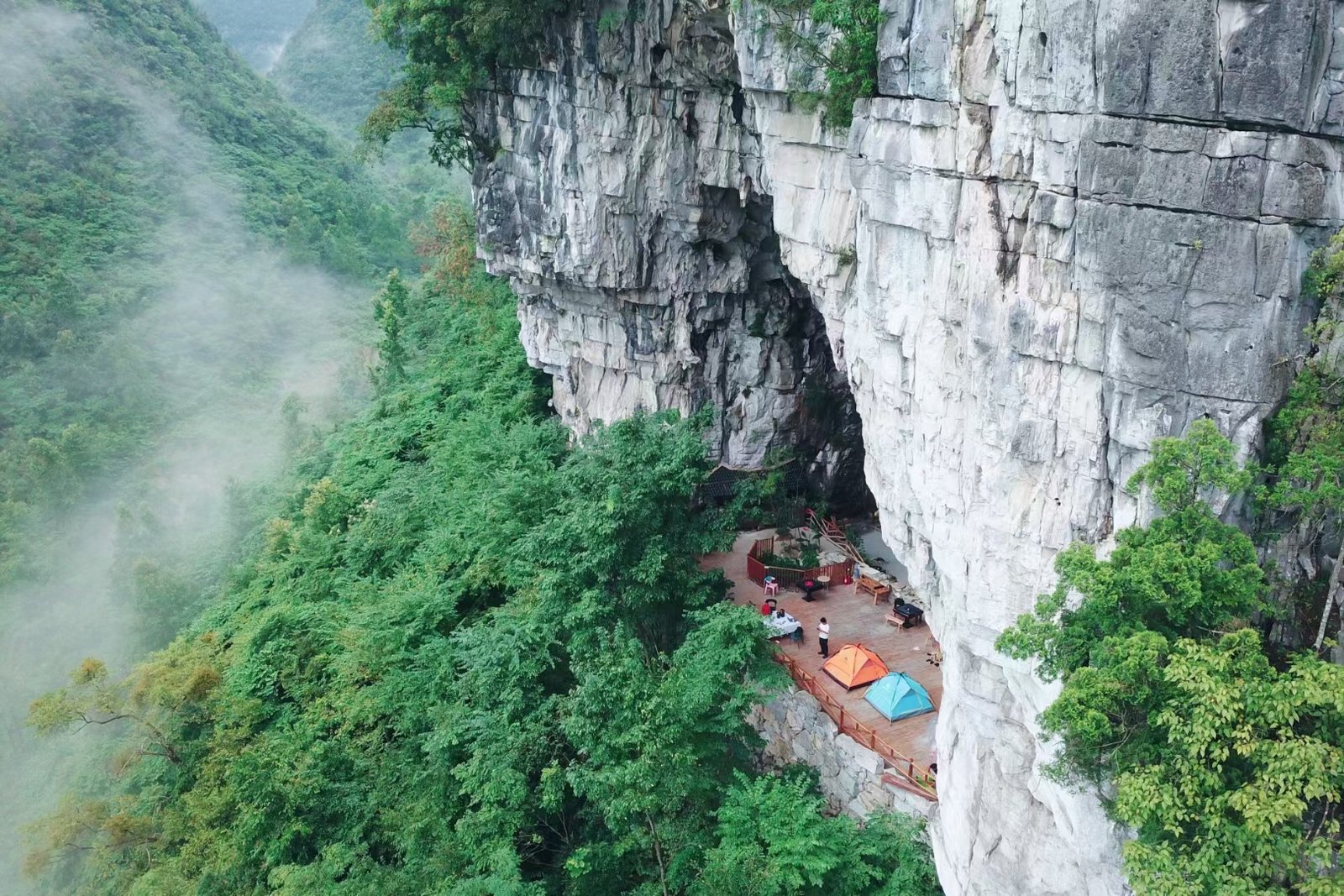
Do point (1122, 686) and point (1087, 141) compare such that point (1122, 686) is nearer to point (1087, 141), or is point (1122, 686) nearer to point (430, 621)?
point (1087, 141)

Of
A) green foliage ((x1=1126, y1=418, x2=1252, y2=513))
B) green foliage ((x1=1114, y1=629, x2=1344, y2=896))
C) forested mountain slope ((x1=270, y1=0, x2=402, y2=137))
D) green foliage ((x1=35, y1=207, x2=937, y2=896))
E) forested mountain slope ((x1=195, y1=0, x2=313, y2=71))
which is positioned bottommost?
green foliage ((x1=35, y1=207, x2=937, y2=896))

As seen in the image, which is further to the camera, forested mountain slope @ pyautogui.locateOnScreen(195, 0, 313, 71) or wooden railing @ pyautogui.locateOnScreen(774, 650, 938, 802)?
forested mountain slope @ pyautogui.locateOnScreen(195, 0, 313, 71)

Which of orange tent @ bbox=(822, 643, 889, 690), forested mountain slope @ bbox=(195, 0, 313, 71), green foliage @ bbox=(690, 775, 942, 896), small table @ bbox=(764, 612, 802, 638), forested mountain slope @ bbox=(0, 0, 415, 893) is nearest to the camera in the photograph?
green foliage @ bbox=(690, 775, 942, 896)

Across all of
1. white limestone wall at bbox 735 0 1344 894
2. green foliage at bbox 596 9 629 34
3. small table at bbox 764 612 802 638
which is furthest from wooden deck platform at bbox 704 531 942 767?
green foliage at bbox 596 9 629 34

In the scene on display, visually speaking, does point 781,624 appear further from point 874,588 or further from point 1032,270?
point 1032,270

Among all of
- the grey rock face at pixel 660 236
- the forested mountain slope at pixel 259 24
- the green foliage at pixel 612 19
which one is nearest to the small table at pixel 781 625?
the grey rock face at pixel 660 236

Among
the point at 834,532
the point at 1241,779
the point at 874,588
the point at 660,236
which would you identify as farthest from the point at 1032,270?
the point at 660,236

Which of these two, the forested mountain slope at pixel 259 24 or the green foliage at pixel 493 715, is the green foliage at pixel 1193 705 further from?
the forested mountain slope at pixel 259 24

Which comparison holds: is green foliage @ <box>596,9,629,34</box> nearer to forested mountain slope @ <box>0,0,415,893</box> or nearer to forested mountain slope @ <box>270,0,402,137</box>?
forested mountain slope @ <box>0,0,415,893</box>
